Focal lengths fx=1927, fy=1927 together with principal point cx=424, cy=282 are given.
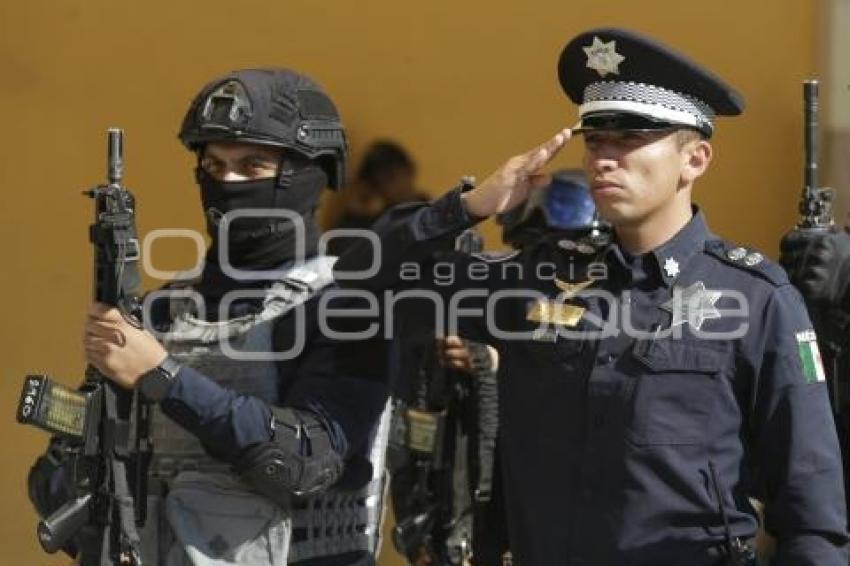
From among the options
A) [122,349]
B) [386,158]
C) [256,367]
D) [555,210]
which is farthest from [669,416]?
[386,158]

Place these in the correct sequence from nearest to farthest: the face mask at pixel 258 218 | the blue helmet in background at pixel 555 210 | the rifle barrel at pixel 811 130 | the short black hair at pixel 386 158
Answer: the face mask at pixel 258 218
the rifle barrel at pixel 811 130
the blue helmet in background at pixel 555 210
the short black hair at pixel 386 158

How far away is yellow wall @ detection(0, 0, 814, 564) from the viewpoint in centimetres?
623

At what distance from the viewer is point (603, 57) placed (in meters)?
3.64

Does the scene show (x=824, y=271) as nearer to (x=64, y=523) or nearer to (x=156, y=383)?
(x=156, y=383)

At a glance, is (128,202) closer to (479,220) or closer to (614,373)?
(479,220)

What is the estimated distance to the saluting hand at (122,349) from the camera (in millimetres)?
3826

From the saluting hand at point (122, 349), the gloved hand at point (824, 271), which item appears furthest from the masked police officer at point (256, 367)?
the gloved hand at point (824, 271)

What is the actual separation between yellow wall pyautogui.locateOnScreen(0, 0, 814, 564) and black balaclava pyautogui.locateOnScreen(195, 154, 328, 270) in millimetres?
2055

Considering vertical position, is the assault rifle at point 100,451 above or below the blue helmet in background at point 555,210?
below

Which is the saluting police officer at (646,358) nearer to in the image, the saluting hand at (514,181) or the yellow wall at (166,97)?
the saluting hand at (514,181)

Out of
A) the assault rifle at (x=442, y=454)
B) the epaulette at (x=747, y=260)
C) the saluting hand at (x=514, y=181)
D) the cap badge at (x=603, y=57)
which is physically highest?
the cap badge at (x=603, y=57)

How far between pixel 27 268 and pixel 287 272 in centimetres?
268

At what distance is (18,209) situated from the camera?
258 inches

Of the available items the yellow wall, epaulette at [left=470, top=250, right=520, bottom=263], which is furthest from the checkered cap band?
the yellow wall
